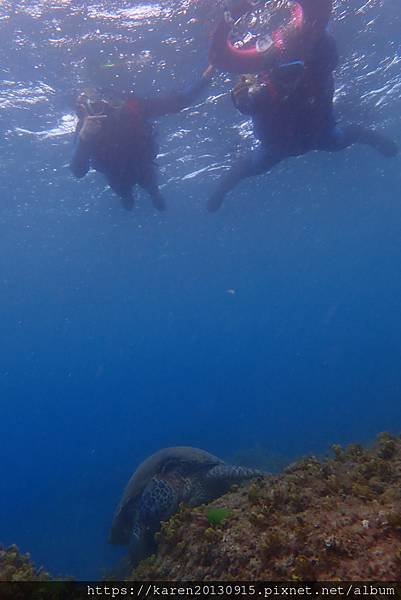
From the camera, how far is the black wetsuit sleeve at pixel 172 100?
1259cm

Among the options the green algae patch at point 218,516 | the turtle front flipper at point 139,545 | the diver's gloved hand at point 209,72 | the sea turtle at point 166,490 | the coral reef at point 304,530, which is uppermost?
the diver's gloved hand at point 209,72

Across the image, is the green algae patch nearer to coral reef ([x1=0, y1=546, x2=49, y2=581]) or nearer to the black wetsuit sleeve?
coral reef ([x1=0, y1=546, x2=49, y2=581])

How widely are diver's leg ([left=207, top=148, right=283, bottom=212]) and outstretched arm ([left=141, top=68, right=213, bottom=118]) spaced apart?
8.93 ft

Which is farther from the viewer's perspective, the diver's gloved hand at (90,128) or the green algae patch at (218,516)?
the diver's gloved hand at (90,128)

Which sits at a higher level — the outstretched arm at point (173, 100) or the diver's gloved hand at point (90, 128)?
the outstretched arm at point (173, 100)

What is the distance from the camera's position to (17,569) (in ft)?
11.7

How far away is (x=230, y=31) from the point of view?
1038 centimetres

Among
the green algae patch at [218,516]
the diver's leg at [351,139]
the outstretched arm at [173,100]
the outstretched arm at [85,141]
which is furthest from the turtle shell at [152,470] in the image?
the outstretched arm at [173,100]

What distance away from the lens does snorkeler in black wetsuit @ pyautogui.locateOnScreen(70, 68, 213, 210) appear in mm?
10664

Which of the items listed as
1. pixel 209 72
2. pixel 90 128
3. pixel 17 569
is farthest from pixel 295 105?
pixel 17 569

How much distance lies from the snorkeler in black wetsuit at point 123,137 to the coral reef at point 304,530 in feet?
30.9

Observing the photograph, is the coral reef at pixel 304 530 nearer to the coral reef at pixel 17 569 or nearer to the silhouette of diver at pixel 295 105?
the coral reef at pixel 17 569

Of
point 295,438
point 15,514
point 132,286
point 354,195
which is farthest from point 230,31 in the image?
point 132,286

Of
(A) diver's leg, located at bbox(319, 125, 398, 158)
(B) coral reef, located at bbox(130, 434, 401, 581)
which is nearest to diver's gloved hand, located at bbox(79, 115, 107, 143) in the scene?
(A) diver's leg, located at bbox(319, 125, 398, 158)
